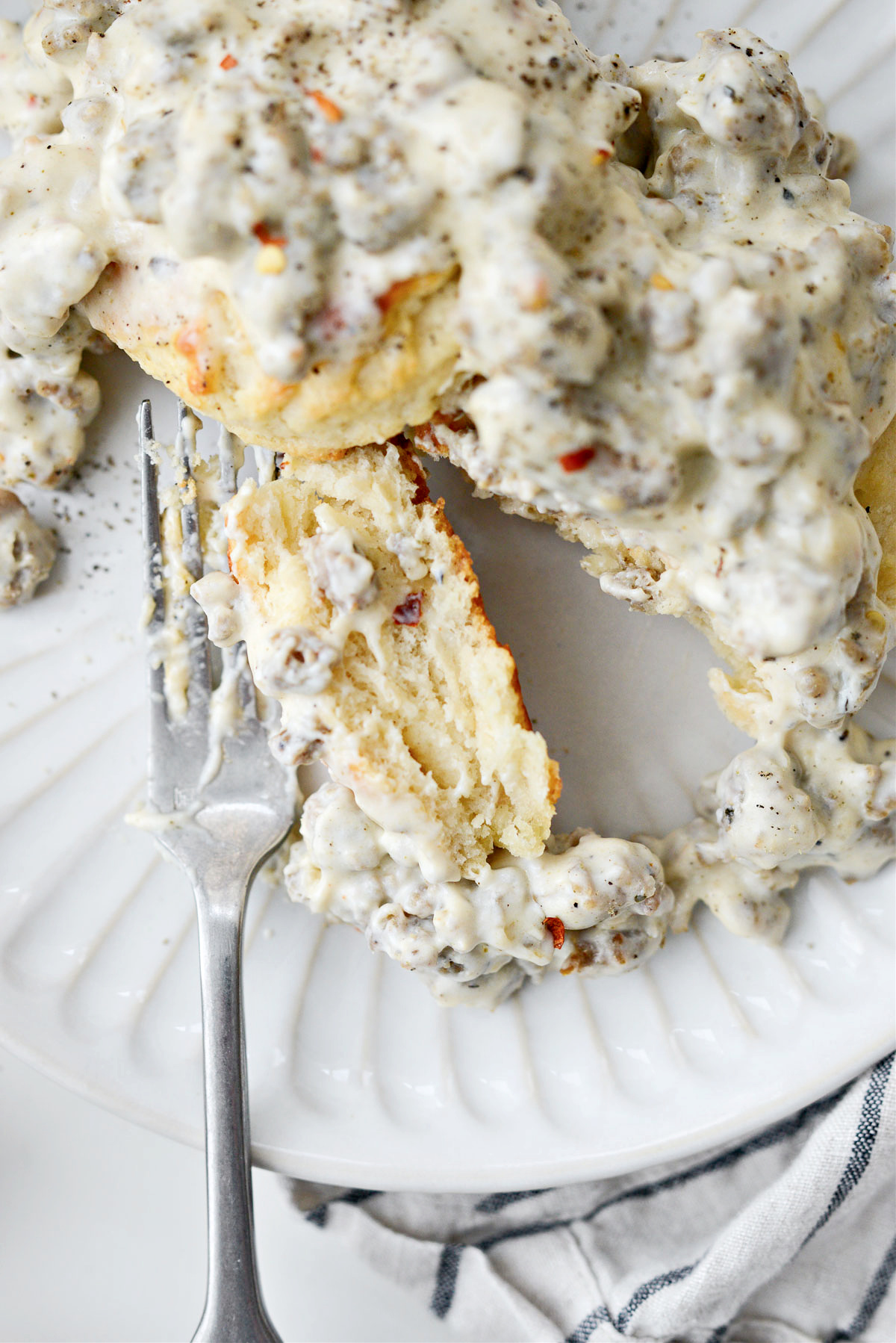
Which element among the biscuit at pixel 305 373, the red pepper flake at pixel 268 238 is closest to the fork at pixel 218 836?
the biscuit at pixel 305 373

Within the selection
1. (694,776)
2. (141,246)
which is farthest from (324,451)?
(694,776)

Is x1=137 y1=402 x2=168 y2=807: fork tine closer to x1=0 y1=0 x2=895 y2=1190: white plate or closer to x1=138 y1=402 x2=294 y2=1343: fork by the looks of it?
x1=138 y1=402 x2=294 y2=1343: fork

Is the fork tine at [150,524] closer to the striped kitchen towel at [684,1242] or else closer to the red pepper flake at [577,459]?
the red pepper flake at [577,459]

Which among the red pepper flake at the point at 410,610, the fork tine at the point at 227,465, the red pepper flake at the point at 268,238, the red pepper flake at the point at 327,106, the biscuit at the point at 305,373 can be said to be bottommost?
the fork tine at the point at 227,465

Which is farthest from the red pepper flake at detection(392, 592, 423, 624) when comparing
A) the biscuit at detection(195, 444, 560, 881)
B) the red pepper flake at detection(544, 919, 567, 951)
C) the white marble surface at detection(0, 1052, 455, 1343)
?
the white marble surface at detection(0, 1052, 455, 1343)

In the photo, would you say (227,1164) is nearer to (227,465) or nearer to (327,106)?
(227,465)

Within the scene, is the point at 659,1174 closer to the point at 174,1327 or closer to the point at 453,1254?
the point at 453,1254

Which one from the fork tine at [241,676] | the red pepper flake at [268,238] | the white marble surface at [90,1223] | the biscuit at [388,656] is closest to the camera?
the red pepper flake at [268,238]
